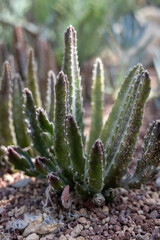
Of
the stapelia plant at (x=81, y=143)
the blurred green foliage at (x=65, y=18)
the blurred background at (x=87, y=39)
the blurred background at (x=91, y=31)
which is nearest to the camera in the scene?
the stapelia plant at (x=81, y=143)

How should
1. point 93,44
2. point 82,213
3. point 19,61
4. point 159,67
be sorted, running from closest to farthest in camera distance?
point 82,213 → point 159,67 → point 19,61 → point 93,44

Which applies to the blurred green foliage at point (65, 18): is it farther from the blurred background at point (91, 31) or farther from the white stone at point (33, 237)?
the white stone at point (33, 237)

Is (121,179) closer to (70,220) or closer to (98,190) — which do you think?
(98,190)

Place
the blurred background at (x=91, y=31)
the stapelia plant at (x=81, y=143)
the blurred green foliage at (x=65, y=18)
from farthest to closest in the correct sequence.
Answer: the blurred green foliage at (x=65, y=18)
the blurred background at (x=91, y=31)
the stapelia plant at (x=81, y=143)

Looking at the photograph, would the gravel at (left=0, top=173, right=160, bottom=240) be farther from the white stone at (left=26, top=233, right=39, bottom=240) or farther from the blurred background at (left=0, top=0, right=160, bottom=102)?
the blurred background at (left=0, top=0, right=160, bottom=102)

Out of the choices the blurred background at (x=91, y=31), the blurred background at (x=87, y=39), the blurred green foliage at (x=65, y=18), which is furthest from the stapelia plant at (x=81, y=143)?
the blurred green foliage at (x=65, y=18)

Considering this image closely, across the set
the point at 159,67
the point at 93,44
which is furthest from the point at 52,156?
the point at 93,44

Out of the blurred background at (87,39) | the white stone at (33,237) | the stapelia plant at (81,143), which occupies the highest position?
the blurred background at (87,39)
